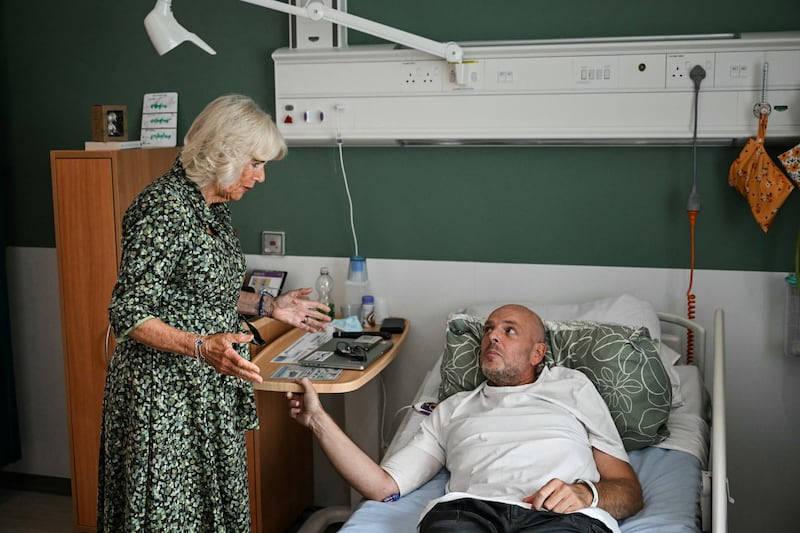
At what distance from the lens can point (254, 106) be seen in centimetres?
229

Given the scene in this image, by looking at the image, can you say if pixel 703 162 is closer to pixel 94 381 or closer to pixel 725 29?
pixel 725 29

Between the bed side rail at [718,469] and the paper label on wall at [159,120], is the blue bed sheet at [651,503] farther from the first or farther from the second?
the paper label on wall at [159,120]

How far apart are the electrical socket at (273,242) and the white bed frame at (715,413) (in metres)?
1.46

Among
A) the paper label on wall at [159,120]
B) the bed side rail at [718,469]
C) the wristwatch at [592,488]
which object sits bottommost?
the wristwatch at [592,488]

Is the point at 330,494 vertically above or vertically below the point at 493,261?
below

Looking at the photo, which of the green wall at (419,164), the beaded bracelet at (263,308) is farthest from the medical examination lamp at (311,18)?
the beaded bracelet at (263,308)

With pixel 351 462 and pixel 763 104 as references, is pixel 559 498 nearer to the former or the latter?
pixel 351 462

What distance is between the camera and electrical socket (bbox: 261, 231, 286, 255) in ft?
11.2

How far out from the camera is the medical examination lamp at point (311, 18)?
2.71m

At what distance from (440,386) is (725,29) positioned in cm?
152

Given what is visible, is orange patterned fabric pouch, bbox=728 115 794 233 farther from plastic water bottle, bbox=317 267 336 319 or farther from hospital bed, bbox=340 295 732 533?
plastic water bottle, bbox=317 267 336 319

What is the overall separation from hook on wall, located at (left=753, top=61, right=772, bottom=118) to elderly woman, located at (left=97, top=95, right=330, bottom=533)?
5.07 feet

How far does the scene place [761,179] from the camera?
2.77 meters

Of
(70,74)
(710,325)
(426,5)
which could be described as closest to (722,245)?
(710,325)
